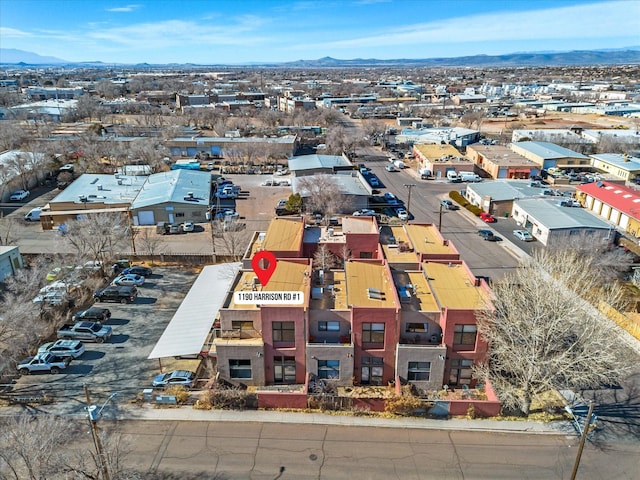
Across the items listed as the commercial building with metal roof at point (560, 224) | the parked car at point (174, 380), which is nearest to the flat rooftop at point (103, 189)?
the parked car at point (174, 380)

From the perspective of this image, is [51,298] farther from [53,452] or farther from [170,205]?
[170,205]

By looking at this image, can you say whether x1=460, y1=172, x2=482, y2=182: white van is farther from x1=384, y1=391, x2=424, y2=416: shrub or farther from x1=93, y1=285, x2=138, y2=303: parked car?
x1=93, y1=285, x2=138, y2=303: parked car

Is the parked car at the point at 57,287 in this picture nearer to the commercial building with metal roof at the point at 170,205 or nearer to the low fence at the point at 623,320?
the commercial building with metal roof at the point at 170,205

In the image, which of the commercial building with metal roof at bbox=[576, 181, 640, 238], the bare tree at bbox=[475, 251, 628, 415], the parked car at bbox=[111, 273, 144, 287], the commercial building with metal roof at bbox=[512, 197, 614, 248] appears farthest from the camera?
the commercial building with metal roof at bbox=[576, 181, 640, 238]

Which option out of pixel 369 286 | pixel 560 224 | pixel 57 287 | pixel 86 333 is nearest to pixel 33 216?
pixel 57 287

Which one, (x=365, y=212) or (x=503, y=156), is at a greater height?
(x=503, y=156)

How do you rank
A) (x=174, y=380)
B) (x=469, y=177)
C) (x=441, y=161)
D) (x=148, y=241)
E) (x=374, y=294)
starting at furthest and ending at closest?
(x=441, y=161) → (x=469, y=177) → (x=148, y=241) → (x=374, y=294) → (x=174, y=380)

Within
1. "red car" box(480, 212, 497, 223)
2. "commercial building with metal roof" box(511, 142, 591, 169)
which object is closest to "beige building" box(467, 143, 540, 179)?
"commercial building with metal roof" box(511, 142, 591, 169)
